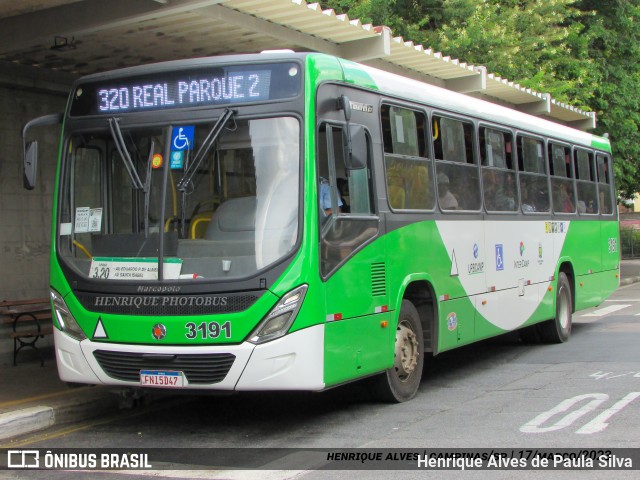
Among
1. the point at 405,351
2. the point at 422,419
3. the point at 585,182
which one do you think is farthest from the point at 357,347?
the point at 585,182

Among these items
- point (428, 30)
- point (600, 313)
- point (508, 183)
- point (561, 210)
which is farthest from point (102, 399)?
point (428, 30)

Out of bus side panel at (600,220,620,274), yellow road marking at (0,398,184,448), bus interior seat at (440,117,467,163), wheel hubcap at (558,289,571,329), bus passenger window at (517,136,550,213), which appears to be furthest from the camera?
bus side panel at (600,220,620,274)

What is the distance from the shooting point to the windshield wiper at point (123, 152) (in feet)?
24.3

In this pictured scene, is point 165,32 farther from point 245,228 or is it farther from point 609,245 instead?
point 609,245

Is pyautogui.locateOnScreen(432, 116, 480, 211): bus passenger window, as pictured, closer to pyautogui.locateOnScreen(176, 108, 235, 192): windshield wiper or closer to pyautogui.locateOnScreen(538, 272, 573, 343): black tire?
pyautogui.locateOnScreen(176, 108, 235, 192): windshield wiper

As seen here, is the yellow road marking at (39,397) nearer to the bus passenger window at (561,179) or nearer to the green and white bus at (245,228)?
the green and white bus at (245,228)

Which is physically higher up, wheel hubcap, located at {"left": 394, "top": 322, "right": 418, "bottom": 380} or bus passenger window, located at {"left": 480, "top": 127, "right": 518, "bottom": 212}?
bus passenger window, located at {"left": 480, "top": 127, "right": 518, "bottom": 212}

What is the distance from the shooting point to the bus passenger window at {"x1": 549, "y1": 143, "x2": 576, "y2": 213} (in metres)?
12.7

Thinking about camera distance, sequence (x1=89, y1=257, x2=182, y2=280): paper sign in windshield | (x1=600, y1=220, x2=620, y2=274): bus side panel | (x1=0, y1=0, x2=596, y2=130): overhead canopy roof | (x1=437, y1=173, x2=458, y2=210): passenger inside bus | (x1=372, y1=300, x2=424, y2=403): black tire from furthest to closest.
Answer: (x1=600, y1=220, x2=620, y2=274): bus side panel, (x1=0, y1=0, x2=596, y2=130): overhead canopy roof, (x1=437, y1=173, x2=458, y2=210): passenger inside bus, (x1=372, y1=300, x2=424, y2=403): black tire, (x1=89, y1=257, x2=182, y2=280): paper sign in windshield

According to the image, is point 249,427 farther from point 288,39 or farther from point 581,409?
point 288,39

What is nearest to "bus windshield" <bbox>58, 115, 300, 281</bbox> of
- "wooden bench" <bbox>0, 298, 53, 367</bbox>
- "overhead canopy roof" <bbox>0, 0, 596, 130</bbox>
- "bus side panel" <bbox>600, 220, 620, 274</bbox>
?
"overhead canopy roof" <bbox>0, 0, 596, 130</bbox>

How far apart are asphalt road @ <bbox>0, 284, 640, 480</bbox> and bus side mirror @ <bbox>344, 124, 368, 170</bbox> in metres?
2.26

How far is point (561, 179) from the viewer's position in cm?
1305

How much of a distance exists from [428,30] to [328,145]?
1554cm
